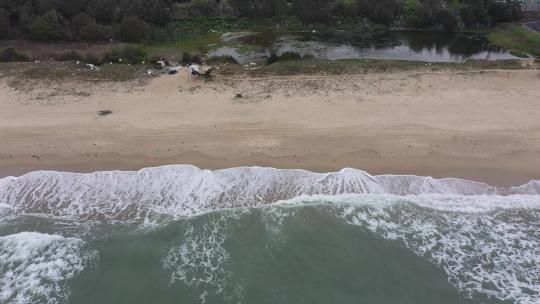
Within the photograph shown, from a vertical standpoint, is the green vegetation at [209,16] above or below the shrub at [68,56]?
above

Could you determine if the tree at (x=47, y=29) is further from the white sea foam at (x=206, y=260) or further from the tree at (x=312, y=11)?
the white sea foam at (x=206, y=260)

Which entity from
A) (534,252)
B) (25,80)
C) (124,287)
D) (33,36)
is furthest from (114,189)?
(33,36)

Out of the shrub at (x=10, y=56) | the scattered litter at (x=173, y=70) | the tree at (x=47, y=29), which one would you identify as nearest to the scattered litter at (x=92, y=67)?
the scattered litter at (x=173, y=70)

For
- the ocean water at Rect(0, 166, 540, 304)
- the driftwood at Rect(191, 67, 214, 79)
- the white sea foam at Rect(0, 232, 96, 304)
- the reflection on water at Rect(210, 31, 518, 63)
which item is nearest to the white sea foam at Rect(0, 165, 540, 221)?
the ocean water at Rect(0, 166, 540, 304)

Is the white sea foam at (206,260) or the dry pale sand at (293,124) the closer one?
the white sea foam at (206,260)

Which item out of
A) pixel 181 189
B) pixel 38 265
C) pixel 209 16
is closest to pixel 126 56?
pixel 209 16

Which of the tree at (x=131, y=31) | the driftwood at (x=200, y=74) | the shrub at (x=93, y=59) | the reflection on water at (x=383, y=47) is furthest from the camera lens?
the tree at (x=131, y=31)

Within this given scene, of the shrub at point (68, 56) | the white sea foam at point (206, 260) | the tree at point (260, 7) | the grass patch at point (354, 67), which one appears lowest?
the white sea foam at point (206, 260)
